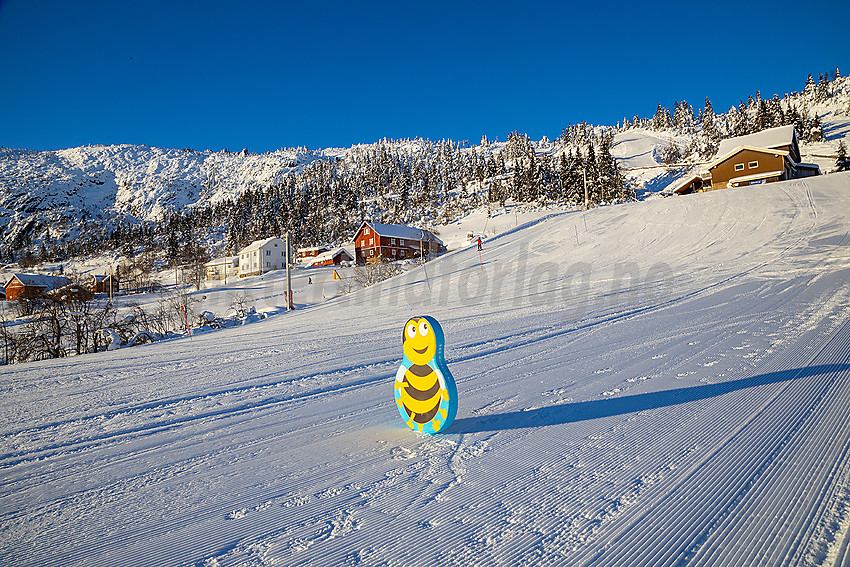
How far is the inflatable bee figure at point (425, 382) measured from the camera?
4.35 metres

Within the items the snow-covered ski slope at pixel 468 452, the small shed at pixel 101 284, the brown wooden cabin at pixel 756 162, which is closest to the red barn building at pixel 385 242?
the small shed at pixel 101 284

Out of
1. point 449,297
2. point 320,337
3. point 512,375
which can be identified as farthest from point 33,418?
point 449,297

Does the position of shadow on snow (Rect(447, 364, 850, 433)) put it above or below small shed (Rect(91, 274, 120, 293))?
below

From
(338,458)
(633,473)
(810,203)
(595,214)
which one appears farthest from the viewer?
(595,214)

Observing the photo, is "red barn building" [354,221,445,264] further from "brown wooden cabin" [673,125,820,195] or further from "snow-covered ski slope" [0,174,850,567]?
"snow-covered ski slope" [0,174,850,567]

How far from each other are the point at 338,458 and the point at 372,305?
1525cm

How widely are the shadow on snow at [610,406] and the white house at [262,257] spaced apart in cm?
6683

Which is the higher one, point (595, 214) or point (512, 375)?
point (595, 214)

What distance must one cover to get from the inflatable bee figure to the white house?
66.5m

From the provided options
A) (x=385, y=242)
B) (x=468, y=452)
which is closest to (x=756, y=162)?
(x=385, y=242)

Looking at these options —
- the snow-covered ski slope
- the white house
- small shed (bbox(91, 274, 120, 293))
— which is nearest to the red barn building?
the white house

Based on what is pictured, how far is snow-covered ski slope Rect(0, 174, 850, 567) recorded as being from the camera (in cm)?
267

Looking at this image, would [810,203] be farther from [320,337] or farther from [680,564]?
[680,564]

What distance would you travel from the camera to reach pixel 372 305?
19.1m
